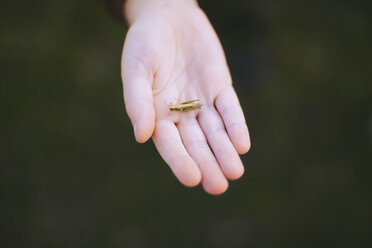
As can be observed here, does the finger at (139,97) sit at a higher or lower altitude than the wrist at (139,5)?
lower

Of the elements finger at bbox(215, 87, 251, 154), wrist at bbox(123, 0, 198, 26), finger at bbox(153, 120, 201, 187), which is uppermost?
wrist at bbox(123, 0, 198, 26)

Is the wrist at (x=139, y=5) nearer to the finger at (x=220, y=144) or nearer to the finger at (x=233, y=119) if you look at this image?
the finger at (x=233, y=119)

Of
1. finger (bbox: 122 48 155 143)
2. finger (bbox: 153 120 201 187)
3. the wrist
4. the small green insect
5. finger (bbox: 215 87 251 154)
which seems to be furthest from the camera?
the wrist

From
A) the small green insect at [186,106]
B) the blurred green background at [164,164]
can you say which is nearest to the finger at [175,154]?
the small green insect at [186,106]

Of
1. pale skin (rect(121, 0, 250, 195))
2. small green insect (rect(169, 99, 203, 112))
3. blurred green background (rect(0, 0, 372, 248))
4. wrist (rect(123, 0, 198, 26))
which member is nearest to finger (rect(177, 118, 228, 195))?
pale skin (rect(121, 0, 250, 195))

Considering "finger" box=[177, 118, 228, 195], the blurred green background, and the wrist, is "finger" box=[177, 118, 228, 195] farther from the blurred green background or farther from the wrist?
the blurred green background

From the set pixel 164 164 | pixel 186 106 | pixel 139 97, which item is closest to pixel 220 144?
pixel 186 106

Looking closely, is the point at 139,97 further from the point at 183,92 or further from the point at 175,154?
the point at 183,92
